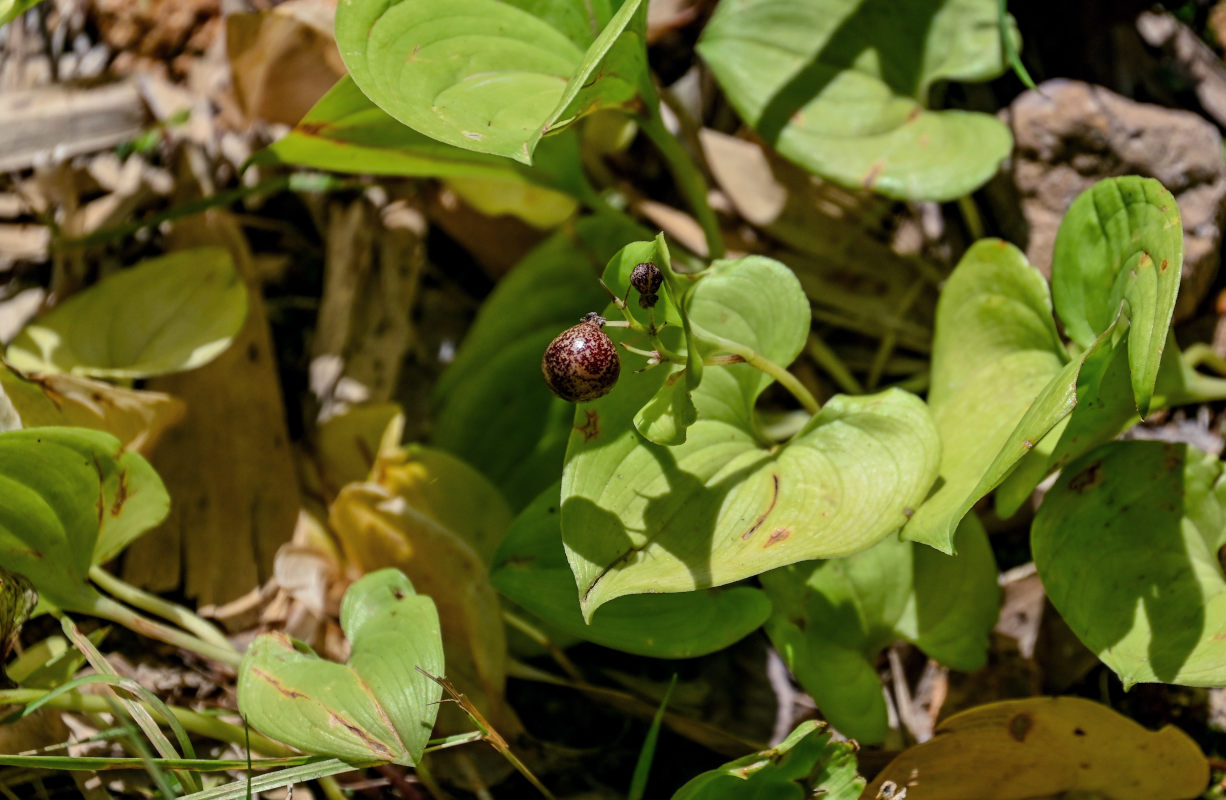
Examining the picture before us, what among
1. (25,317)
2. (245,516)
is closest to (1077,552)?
(245,516)

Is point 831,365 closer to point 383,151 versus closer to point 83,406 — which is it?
point 383,151

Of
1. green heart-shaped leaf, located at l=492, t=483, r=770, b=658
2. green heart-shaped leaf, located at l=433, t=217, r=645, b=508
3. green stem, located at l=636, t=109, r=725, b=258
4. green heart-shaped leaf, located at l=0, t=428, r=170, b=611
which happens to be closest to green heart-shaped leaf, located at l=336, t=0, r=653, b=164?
green stem, located at l=636, t=109, r=725, b=258

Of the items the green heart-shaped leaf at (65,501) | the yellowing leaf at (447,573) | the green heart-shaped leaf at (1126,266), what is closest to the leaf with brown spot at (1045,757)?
the green heart-shaped leaf at (1126,266)

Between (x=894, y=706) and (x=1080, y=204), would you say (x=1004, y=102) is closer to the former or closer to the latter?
(x=1080, y=204)

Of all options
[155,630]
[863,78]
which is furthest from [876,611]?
[155,630]

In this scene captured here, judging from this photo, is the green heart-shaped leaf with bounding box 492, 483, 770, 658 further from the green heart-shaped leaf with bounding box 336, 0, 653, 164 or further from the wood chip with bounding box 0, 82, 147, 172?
the wood chip with bounding box 0, 82, 147, 172

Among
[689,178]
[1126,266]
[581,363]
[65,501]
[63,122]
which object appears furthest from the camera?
[63,122]
